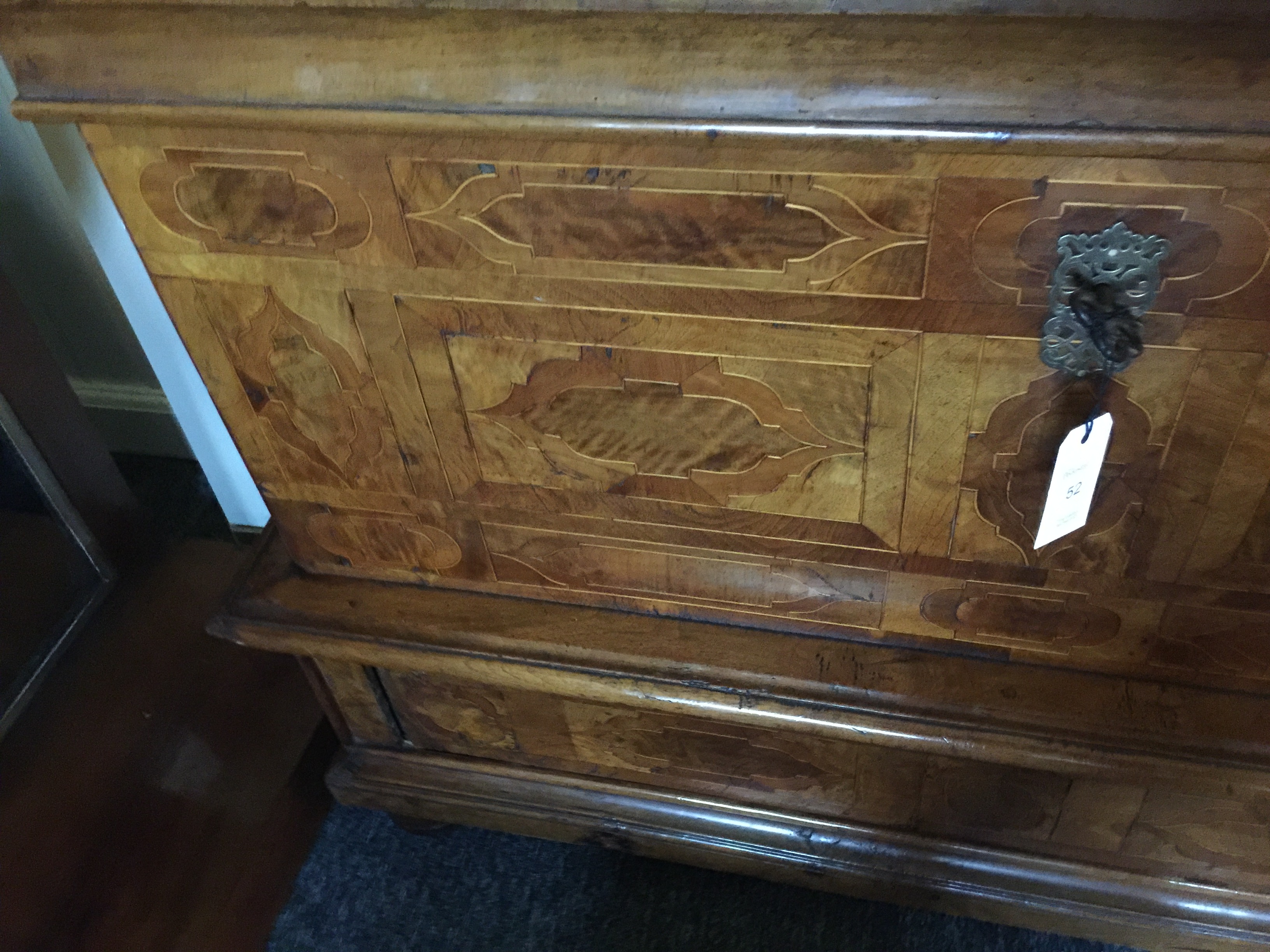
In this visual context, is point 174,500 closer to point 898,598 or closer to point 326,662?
point 326,662

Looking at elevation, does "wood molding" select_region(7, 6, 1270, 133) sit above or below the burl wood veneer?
above

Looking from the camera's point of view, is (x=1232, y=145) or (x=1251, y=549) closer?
(x=1232, y=145)

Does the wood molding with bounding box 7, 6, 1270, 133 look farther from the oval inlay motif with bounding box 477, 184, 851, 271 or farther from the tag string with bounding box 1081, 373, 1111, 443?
the tag string with bounding box 1081, 373, 1111, 443

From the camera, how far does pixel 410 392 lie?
0.76m

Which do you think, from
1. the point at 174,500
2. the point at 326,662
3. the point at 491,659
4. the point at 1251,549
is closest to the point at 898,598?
the point at 1251,549

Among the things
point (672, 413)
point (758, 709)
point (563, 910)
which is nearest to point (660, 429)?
point (672, 413)

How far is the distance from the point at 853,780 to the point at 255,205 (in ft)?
2.31

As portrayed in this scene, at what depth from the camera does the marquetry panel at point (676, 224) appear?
0.57 meters

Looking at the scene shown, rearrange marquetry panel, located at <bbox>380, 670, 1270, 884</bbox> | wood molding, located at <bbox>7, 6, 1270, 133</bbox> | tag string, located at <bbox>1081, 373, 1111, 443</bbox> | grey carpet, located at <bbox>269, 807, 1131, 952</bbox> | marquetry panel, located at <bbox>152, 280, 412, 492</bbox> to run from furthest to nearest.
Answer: grey carpet, located at <bbox>269, 807, 1131, 952</bbox>
marquetry panel, located at <bbox>380, 670, 1270, 884</bbox>
marquetry panel, located at <bbox>152, 280, 412, 492</bbox>
tag string, located at <bbox>1081, 373, 1111, 443</bbox>
wood molding, located at <bbox>7, 6, 1270, 133</bbox>

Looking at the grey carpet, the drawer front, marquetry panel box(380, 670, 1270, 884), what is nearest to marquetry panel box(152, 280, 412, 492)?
the drawer front

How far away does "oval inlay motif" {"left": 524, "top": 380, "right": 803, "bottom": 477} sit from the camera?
70cm

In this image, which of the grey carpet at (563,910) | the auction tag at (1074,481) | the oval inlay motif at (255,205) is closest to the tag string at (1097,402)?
the auction tag at (1074,481)

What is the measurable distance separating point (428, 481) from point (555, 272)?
251 mm

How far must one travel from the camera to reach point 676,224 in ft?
1.97
